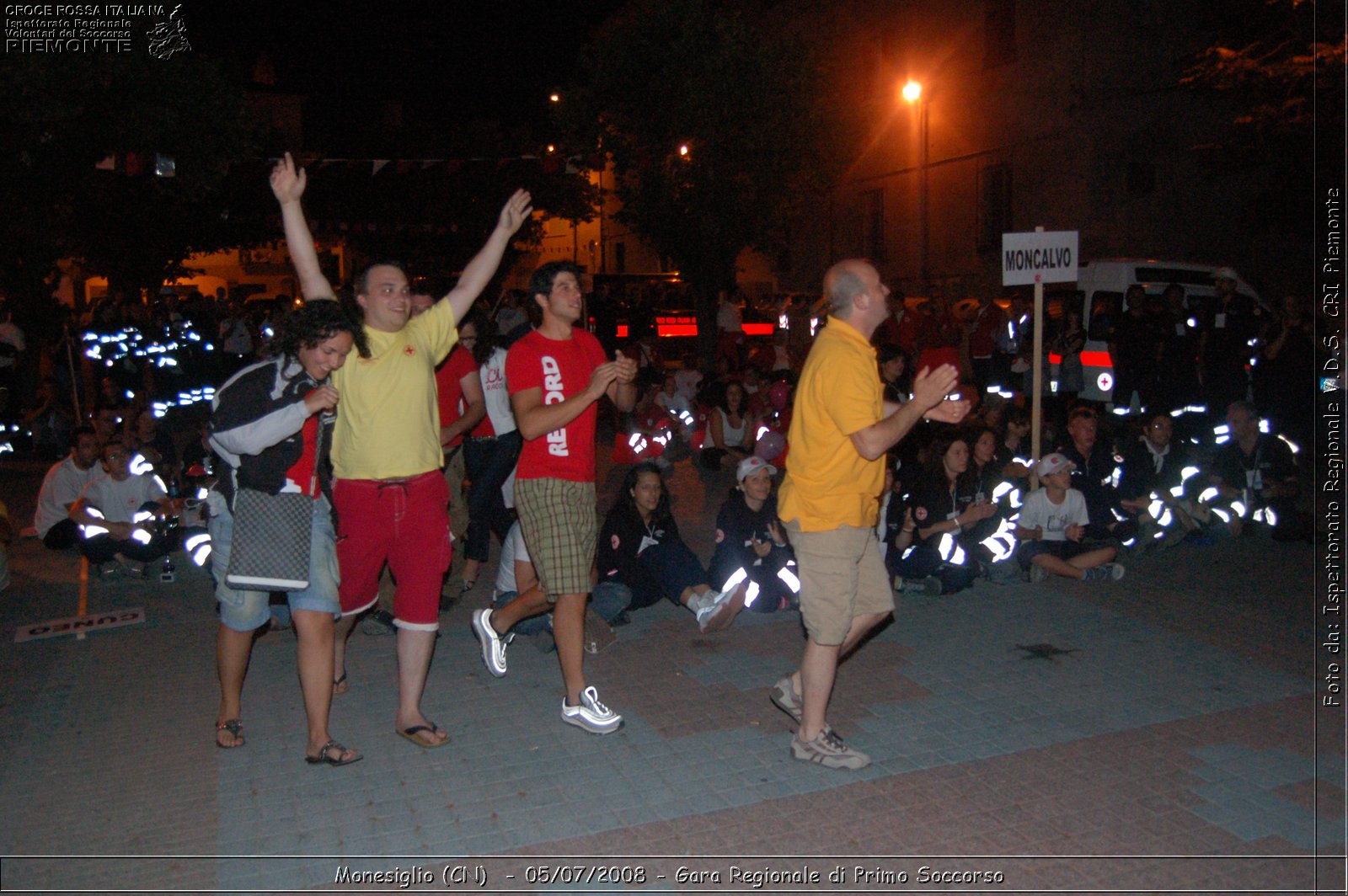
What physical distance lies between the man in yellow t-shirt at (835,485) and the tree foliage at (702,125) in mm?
16677

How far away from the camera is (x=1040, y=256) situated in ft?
30.7

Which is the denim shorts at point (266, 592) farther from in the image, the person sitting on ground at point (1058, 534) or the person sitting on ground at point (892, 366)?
the person sitting on ground at point (1058, 534)

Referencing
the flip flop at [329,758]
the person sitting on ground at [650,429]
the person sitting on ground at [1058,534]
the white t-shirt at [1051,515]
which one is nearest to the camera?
the flip flop at [329,758]

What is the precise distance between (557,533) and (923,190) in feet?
81.9

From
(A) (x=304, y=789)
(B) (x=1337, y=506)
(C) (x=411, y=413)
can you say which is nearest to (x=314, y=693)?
(A) (x=304, y=789)

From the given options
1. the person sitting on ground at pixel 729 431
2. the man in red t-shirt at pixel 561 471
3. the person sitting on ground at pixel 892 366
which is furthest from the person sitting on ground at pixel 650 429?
the man in red t-shirt at pixel 561 471

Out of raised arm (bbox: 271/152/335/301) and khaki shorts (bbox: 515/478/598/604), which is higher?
raised arm (bbox: 271/152/335/301)

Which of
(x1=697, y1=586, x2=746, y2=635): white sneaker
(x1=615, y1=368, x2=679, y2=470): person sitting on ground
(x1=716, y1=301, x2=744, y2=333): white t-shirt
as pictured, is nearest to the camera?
(x1=697, y1=586, x2=746, y2=635): white sneaker

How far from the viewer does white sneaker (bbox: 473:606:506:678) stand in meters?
5.86

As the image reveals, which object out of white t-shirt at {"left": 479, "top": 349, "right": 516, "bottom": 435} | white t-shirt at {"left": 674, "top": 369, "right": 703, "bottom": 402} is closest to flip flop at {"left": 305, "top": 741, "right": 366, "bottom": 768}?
white t-shirt at {"left": 479, "top": 349, "right": 516, "bottom": 435}

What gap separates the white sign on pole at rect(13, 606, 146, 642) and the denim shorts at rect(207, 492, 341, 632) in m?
2.68

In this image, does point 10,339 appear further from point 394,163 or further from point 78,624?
point 78,624

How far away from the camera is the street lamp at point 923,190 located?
27.7 m

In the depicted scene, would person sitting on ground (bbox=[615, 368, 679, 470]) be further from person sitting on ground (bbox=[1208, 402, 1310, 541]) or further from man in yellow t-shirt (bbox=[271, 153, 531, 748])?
man in yellow t-shirt (bbox=[271, 153, 531, 748])
